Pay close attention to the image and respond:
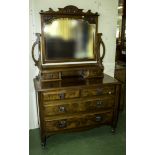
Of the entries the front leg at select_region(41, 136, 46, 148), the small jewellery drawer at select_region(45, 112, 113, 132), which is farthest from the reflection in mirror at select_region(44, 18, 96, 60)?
the front leg at select_region(41, 136, 46, 148)

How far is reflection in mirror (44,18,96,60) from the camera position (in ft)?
7.92

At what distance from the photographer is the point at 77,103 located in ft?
7.61

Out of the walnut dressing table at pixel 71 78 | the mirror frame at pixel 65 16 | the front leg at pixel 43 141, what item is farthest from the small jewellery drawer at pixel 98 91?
the front leg at pixel 43 141

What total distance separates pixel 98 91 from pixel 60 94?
0.50 metres

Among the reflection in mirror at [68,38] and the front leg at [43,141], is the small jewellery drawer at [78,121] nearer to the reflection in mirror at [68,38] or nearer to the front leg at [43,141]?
the front leg at [43,141]

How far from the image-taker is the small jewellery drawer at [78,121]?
227cm

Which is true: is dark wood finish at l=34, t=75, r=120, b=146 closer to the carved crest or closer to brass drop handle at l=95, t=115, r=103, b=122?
brass drop handle at l=95, t=115, r=103, b=122

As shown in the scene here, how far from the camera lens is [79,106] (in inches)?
92.0

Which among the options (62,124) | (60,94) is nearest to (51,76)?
(60,94)

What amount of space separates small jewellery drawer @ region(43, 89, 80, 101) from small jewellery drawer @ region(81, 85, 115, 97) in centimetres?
9

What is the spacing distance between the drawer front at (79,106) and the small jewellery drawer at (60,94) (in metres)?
0.08

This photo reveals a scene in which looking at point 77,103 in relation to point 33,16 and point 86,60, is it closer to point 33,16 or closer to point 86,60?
point 86,60
